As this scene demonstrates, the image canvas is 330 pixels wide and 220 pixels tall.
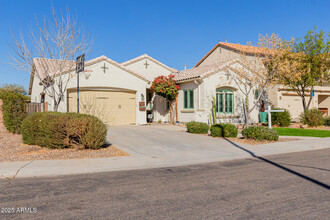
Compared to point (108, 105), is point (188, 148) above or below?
below

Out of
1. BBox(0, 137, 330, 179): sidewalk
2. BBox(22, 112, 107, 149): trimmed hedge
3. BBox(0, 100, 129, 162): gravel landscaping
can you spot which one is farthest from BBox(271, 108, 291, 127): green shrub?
BBox(22, 112, 107, 149): trimmed hedge

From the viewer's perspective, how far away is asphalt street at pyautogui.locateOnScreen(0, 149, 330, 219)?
4.07 m

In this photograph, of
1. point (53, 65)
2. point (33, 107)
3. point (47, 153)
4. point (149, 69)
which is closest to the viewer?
point (47, 153)

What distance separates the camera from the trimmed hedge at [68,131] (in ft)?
29.7

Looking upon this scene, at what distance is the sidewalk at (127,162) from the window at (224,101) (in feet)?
25.8

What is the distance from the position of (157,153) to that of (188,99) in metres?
9.91

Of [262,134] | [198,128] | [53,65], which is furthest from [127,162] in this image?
[53,65]

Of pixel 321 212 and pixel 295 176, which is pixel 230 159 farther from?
pixel 321 212

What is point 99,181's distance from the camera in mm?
5961

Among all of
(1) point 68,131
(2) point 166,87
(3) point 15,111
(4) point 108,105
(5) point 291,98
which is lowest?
(1) point 68,131

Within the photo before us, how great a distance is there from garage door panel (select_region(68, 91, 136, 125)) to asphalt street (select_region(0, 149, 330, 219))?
36.2ft

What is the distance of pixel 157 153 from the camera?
9.39m

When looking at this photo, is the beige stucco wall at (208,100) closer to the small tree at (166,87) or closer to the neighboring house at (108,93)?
the small tree at (166,87)

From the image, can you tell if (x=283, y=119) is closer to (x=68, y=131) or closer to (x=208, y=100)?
(x=208, y=100)
